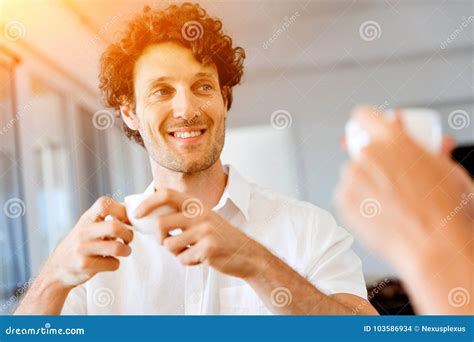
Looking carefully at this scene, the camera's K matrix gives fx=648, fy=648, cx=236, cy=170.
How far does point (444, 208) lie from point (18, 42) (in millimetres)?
1420

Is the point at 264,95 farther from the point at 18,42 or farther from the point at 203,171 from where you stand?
the point at 18,42

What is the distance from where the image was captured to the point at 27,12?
182 centimetres

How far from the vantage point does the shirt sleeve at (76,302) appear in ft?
4.92

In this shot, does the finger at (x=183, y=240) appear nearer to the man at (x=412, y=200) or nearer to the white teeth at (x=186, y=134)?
the white teeth at (x=186, y=134)

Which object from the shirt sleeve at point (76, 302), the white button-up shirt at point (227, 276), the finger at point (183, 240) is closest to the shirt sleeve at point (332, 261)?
the white button-up shirt at point (227, 276)

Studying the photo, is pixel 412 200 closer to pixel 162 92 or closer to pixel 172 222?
pixel 172 222

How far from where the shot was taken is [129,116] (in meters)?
1.62

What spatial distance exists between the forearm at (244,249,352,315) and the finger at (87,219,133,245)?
0.88 feet

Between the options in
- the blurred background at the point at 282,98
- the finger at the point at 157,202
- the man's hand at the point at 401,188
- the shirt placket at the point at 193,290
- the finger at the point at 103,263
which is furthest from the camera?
the blurred background at the point at 282,98

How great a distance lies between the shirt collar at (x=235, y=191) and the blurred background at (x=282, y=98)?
3 cm

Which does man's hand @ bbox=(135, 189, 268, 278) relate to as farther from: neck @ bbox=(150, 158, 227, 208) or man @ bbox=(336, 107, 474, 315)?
man @ bbox=(336, 107, 474, 315)

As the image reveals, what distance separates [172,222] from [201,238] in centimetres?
7

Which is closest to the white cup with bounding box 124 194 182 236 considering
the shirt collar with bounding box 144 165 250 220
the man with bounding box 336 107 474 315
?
the shirt collar with bounding box 144 165 250 220
